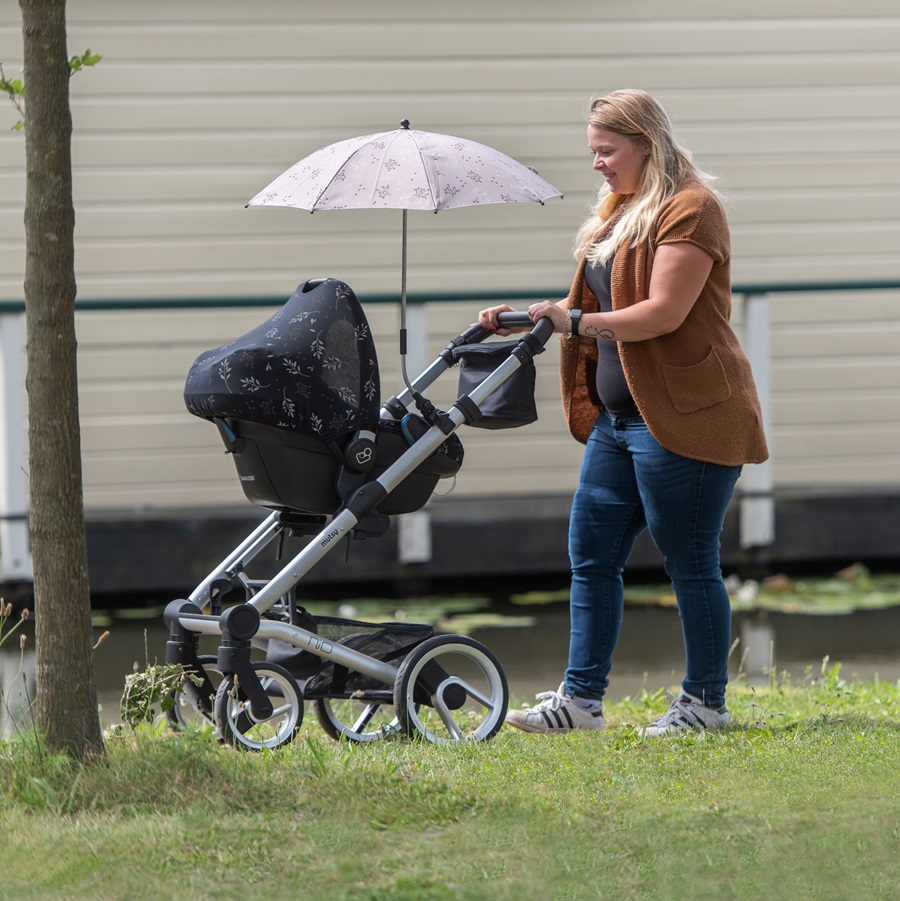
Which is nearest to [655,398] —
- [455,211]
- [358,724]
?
[358,724]

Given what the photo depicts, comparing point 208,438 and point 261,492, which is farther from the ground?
point 261,492

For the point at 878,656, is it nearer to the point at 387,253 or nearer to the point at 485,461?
the point at 485,461

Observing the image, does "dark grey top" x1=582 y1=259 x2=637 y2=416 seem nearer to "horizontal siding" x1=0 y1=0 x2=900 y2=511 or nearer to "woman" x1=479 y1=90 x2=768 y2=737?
"woman" x1=479 y1=90 x2=768 y2=737

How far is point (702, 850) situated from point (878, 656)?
314 cm

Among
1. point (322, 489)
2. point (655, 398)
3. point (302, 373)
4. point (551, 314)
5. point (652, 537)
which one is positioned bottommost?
point (652, 537)

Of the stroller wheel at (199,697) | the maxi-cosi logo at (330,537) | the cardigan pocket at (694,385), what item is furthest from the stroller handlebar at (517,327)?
the stroller wheel at (199,697)

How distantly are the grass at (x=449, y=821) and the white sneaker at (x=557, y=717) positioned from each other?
14.7 inches

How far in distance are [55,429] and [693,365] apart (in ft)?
5.62

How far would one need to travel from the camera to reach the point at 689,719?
4242 millimetres

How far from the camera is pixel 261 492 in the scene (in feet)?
13.2

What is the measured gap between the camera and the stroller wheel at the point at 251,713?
12.6 feet

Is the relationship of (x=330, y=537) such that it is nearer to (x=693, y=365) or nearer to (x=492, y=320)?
(x=492, y=320)

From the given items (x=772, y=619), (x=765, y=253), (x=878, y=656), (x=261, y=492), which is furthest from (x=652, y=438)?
(x=765, y=253)

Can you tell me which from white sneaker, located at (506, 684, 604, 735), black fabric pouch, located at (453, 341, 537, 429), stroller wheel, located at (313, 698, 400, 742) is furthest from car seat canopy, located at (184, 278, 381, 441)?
white sneaker, located at (506, 684, 604, 735)
